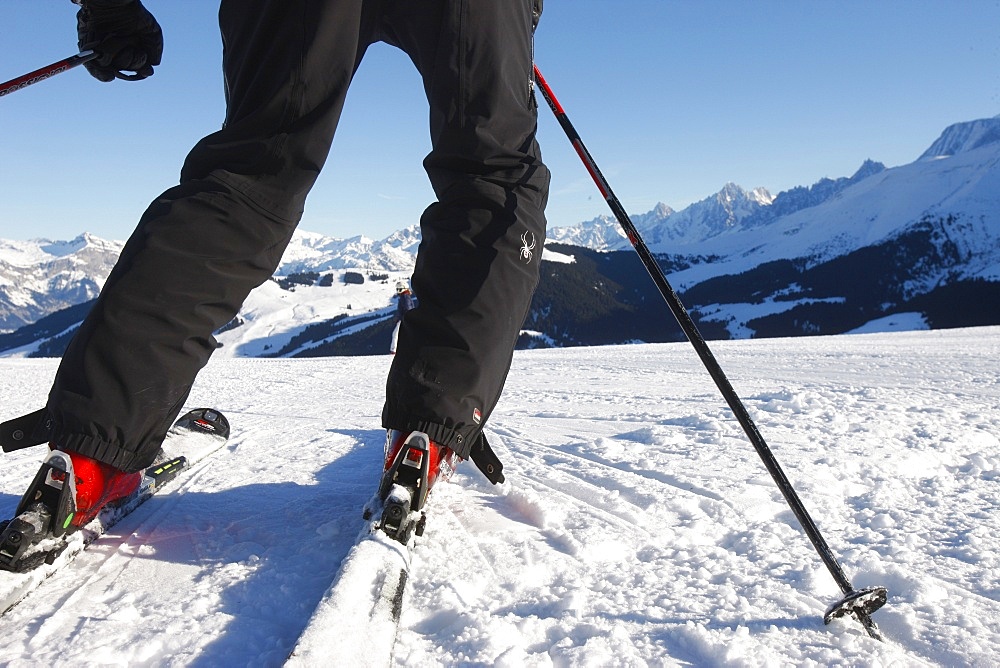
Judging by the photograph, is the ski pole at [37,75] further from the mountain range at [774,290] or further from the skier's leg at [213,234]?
the mountain range at [774,290]

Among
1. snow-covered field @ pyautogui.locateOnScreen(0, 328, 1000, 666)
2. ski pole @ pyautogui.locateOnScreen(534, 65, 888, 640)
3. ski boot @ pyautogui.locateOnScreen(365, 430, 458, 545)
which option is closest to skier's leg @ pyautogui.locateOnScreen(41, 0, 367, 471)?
snow-covered field @ pyautogui.locateOnScreen(0, 328, 1000, 666)

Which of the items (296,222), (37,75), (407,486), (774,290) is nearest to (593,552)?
(407,486)

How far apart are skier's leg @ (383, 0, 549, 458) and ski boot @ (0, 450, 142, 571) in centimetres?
60

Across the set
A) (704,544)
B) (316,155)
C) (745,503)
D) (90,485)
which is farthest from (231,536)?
(745,503)

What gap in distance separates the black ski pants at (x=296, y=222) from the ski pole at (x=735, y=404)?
33cm

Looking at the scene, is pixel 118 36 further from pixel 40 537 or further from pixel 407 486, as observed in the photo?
pixel 407 486

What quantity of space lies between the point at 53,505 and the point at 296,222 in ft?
2.47

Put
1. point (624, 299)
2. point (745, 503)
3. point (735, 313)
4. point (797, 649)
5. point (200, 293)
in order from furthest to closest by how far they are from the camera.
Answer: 1. point (624, 299)
2. point (735, 313)
3. point (745, 503)
4. point (200, 293)
5. point (797, 649)

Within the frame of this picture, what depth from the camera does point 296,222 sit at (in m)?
1.46

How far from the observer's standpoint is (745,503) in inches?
65.4

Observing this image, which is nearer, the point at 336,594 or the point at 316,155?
the point at 336,594

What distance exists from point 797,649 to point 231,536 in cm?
120

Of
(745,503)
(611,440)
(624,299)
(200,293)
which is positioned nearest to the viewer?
(200,293)

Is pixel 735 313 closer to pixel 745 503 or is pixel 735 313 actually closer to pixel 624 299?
pixel 624 299
